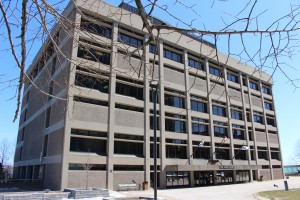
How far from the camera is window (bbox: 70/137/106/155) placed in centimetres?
3517

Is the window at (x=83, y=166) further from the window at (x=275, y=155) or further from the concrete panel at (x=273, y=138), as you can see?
the window at (x=275, y=155)

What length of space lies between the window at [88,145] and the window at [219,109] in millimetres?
23207

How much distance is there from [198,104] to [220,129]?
6630 mm

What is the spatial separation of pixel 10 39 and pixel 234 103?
56.9 meters

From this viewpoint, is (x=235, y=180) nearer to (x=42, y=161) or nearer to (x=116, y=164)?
(x=116, y=164)

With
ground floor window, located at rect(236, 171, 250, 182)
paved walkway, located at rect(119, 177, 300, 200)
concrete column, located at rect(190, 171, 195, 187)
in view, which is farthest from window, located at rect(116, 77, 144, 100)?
ground floor window, located at rect(236, 171, 250, 182)

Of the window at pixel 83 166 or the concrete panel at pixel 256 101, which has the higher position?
the concrete panel at pixel 256 101

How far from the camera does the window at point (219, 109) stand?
53.2 meters

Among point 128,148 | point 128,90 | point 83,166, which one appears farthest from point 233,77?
point 83,166

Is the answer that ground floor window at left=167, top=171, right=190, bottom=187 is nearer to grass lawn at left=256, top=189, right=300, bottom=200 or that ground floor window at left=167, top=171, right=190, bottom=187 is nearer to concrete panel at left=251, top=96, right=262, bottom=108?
grass lawn at left=256, top=189, right=300, bottom=200

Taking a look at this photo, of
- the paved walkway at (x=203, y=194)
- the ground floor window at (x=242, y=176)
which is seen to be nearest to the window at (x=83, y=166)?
the paved walkway at (x=203, y=194)

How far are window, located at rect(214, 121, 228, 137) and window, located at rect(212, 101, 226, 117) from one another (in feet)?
5.78

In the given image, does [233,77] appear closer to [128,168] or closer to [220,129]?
[220,129]

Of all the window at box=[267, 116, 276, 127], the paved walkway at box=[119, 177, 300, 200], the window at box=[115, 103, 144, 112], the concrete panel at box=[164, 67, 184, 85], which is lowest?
the paved walkway at box=[119, 177, 300, 200]
